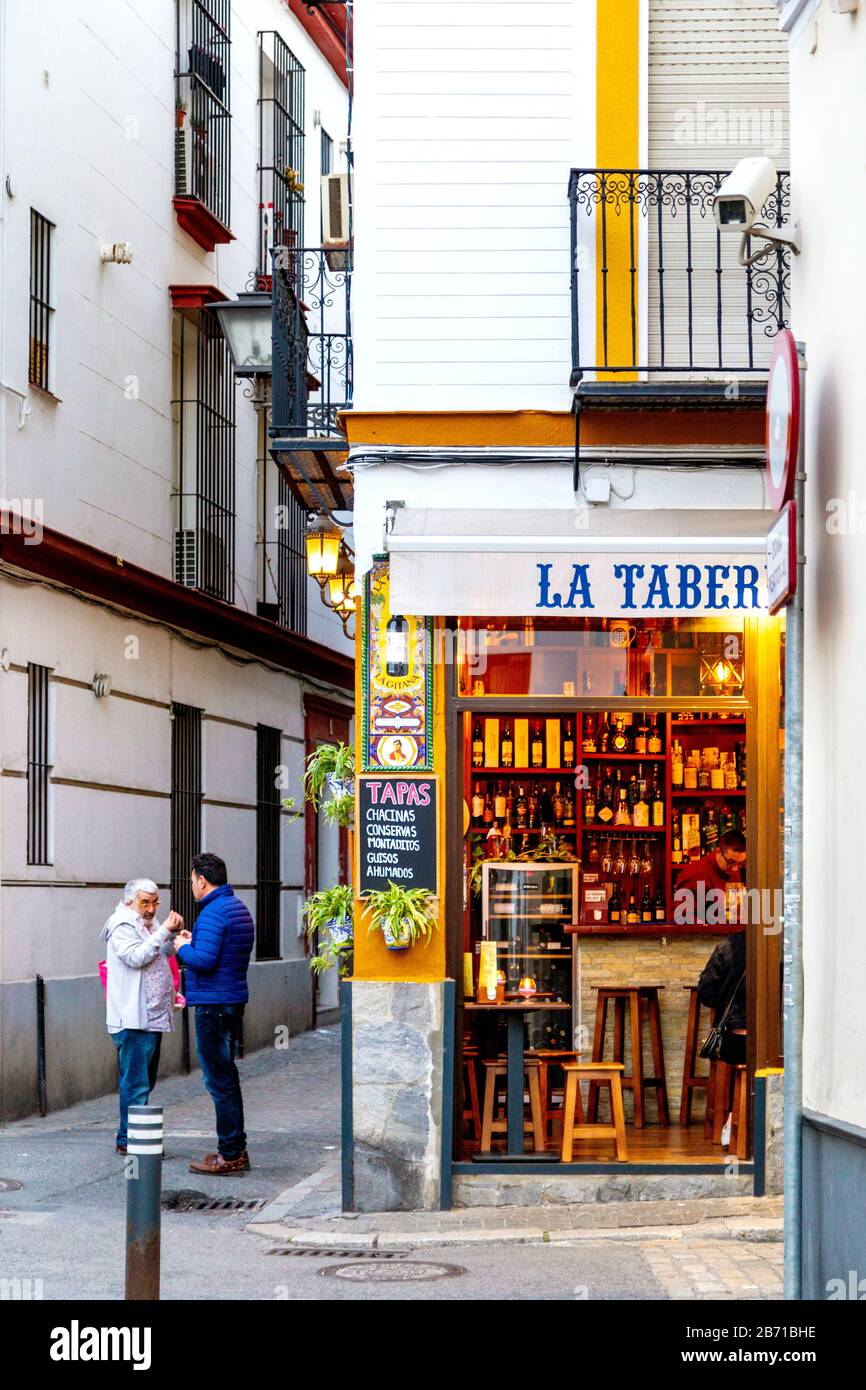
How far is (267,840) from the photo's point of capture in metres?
22.7

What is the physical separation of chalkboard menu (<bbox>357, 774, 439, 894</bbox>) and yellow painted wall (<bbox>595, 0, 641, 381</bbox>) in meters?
2.73

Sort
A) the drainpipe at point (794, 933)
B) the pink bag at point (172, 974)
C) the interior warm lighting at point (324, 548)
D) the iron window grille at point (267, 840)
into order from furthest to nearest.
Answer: the iron window grille at point (267, 840), the interior warm lighting at point (324, 548), the pink bag at point (172, 974), the drainpipe at point (794, 933)

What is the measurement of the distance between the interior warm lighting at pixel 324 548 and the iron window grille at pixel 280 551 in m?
4.27

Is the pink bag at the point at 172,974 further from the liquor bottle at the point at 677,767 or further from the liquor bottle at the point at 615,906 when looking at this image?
the liquor bottle at the point at 677,767

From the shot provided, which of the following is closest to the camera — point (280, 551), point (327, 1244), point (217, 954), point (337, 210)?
point (327, 1244)

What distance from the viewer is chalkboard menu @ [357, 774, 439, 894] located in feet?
36.3

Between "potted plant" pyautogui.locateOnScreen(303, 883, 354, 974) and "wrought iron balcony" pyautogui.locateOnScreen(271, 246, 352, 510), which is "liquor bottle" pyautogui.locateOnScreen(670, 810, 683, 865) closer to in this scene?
"potted plant" pyautogui.locateOnScreen(303, 883, 354, 974)

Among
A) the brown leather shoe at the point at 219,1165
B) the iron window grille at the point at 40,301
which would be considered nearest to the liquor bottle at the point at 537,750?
the brown leather shoe at the point at 219,1165

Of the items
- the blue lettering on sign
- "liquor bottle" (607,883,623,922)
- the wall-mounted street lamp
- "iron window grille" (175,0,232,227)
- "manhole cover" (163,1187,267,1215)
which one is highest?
"iron window grille" (175,0,232,227)

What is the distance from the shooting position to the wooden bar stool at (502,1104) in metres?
11.5

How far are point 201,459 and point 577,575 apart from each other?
9809 mm

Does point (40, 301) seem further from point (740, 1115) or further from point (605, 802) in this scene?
point (740, 1115)

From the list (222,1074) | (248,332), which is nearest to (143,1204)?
(222,1074)

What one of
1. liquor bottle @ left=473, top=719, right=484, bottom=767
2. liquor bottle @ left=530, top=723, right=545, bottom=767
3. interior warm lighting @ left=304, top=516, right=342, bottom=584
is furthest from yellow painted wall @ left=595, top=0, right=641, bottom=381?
interior warm lighting @ left=304, top=516, right=342, bottom=584
